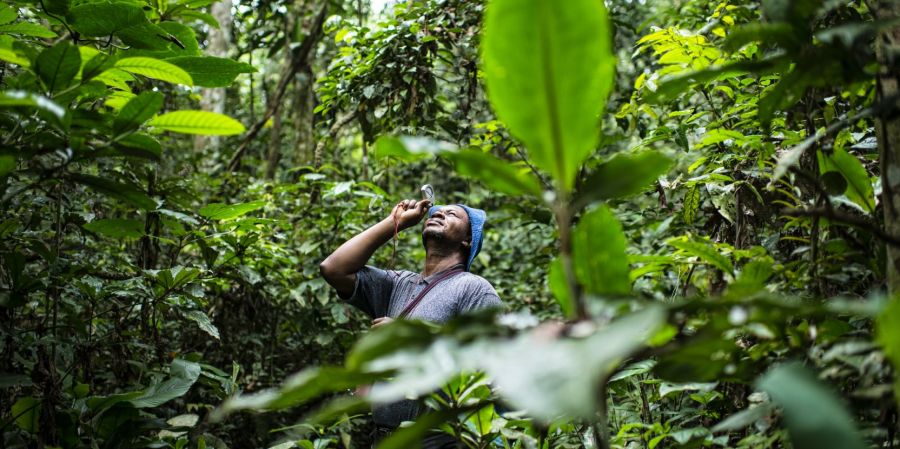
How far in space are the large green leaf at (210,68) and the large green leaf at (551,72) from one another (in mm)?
997

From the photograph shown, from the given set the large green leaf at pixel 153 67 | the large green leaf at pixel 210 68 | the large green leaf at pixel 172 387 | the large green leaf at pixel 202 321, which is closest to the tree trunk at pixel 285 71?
the large green leaf at pixel 202 321

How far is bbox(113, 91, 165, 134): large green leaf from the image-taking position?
1194 mm

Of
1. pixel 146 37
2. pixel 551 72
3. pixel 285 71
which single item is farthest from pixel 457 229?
pixel 285 71

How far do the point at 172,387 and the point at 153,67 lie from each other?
1.06 m

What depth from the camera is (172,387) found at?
75.3 inches

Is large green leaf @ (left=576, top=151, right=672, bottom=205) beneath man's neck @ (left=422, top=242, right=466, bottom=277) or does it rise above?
above

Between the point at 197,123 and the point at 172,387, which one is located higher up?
the point at 197,123

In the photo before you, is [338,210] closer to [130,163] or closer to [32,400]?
[130,163]

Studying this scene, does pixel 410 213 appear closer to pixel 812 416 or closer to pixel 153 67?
pixel 153 67

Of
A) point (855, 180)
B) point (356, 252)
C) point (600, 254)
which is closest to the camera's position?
point (600, 254)

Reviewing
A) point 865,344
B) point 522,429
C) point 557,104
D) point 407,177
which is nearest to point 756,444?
point 865,344

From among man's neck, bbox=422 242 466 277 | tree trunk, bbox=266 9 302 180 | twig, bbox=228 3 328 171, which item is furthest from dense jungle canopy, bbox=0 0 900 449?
tree trunk, bbox=266 9 302 180

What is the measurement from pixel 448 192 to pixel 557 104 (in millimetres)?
5764

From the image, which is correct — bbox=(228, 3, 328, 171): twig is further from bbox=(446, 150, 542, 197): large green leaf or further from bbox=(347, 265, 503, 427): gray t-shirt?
bbox=(446, 150, 542, 197): large green leaf
